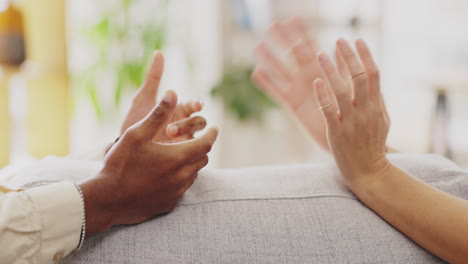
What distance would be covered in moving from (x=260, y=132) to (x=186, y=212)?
8.72 feet

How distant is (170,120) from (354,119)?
1.15 feet

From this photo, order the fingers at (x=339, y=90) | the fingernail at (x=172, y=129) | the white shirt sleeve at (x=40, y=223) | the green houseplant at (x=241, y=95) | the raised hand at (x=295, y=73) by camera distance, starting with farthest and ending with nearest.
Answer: the green houseplant at (x=241, y=95)
the raised hand at (x=295, y=73)
the fingernail at (x=172, y=129)
the fingers at (x=339, y=90)
the white shirt sleeve at (x=40, y=223)

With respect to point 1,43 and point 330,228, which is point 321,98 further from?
point 1,43

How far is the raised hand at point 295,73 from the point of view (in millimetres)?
1105

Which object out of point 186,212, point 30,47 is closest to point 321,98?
point 186,212

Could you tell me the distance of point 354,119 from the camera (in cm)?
77

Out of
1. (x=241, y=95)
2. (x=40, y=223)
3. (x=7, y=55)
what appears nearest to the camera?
(x=40, y=223)

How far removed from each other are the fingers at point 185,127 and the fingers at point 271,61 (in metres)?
0.33

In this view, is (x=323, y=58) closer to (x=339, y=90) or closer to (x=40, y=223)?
(x=339, y=90)

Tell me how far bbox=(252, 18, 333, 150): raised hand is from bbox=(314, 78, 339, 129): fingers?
0.99 feet

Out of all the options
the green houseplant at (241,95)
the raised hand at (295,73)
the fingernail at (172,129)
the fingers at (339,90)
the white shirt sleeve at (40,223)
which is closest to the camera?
the white shirt sleeve at (40,223)

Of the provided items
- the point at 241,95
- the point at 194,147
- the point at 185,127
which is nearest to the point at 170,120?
the point at 185,127

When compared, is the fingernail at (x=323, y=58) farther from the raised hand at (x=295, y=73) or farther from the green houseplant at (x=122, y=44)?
the green houseplant at (x=122, y=44)

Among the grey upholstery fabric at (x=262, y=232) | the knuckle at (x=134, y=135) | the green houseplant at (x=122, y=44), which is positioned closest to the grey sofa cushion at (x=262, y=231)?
the grey upholstery fabric at (x=262, y=232)
